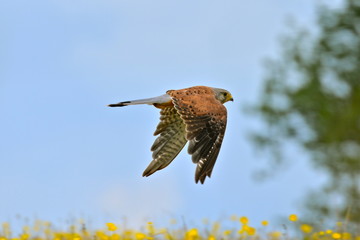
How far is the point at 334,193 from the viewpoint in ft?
61.5

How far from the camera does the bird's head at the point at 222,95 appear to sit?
7.91 m

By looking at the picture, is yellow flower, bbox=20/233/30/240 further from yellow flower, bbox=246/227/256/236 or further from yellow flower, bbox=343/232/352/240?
yellow flower, bbox=343/232/352/240

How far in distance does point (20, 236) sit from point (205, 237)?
5.61ft

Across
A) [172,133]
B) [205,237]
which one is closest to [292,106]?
[172,133]

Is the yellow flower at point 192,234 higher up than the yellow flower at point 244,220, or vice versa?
the yellow flower at point 244,220

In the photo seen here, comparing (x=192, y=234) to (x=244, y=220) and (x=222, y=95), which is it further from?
(x=222, y=95)

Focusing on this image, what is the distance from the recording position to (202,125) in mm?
6551

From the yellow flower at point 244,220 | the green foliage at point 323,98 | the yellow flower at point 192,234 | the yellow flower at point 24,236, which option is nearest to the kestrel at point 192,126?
the yellow flower at point 244,220

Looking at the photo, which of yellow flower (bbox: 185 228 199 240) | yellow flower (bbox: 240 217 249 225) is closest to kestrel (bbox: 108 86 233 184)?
yellow flower (bbox: 240 217 249 225)

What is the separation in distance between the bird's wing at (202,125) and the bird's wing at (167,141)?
2.11 ft

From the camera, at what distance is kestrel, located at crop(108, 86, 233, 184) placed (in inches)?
249

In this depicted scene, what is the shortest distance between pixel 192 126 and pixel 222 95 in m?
1.59

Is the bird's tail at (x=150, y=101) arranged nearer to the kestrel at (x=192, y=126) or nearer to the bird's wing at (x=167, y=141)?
the kestrel at (x=192, y=126)

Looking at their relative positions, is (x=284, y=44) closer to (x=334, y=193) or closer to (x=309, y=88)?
(x=309, y=88)
